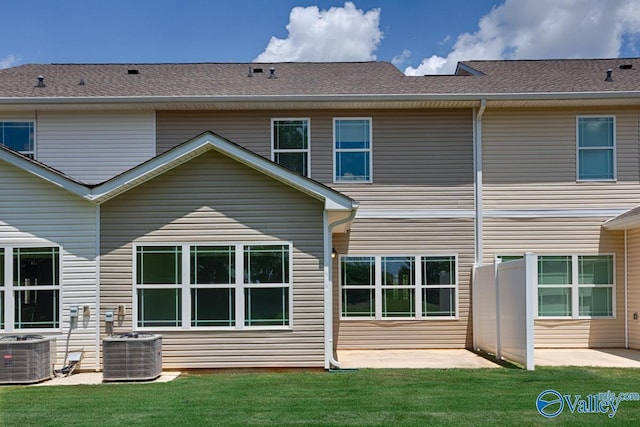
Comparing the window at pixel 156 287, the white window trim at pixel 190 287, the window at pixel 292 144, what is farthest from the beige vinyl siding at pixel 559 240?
the window at pixel 156 287

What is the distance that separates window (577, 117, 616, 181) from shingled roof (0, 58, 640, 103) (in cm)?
76

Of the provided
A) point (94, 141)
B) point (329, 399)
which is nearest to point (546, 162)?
point (329, 399)

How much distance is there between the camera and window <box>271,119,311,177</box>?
13.8 metres

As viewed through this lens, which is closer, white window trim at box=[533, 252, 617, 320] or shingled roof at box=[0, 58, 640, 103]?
shingled roof at box=[0, 58, 640, 103]

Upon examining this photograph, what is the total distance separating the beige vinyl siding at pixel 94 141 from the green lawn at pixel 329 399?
551 centimetres

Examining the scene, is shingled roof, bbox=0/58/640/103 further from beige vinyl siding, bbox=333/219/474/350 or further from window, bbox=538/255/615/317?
window, bbox=538/255/615/317

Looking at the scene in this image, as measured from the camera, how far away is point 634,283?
44.5ft

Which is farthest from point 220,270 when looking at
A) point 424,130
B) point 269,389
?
point 424,130

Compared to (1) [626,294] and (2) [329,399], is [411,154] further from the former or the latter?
(2) [329,399]

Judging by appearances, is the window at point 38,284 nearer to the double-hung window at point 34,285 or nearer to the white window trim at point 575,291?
the double-hung window at point 34,285

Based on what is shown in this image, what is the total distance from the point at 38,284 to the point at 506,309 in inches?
328

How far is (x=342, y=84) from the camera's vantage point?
14562 millimetres

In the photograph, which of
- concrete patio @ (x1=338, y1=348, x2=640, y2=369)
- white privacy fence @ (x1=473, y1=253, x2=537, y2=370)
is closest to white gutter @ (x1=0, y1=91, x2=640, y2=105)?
white privacy fence @ (x1=473, y1=253, x2=537, y2=370)

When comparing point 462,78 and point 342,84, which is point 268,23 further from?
point 462,78
